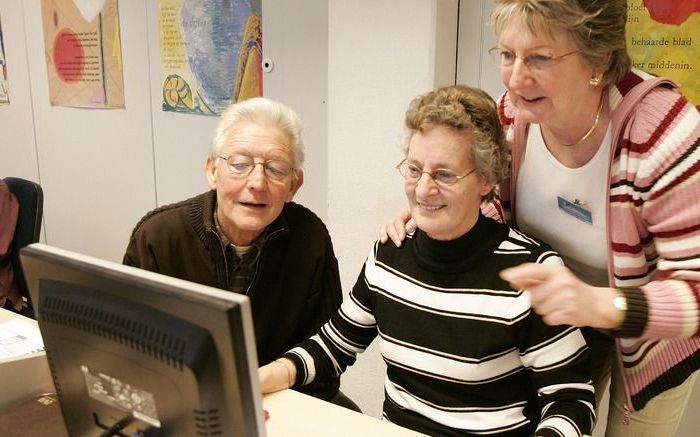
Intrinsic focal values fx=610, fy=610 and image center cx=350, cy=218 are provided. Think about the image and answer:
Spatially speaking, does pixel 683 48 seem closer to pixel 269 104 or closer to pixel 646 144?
pixel 646 144

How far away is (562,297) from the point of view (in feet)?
3.45

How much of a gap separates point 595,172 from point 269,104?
0.83 meters

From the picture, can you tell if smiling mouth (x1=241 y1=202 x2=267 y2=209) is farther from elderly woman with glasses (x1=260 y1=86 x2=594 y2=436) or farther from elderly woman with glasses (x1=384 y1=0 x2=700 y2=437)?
elderly woman with glasses (x1=384 y1=0 x2=700 y2=437)

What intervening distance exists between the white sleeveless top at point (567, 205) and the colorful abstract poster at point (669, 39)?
710 millimetres

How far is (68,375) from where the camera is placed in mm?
886

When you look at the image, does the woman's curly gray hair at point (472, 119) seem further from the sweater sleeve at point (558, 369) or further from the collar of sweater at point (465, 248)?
the sweater sleeve at point (558, 369)

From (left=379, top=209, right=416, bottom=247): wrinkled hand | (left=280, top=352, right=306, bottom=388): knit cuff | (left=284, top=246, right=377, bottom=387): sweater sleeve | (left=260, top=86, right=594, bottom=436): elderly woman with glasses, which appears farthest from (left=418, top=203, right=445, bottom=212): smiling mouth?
(left=280, top=352, right=306, bottom=388): knit cuff

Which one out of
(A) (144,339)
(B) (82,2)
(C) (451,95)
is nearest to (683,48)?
(C) (451,95)

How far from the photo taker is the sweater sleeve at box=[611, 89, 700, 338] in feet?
3.68

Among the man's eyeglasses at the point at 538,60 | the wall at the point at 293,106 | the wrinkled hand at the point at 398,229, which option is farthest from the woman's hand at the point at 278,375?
the wall at the point at 293,106

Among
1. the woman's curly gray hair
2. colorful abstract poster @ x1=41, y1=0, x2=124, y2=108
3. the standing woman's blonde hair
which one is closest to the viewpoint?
the standing woman's blonde hair

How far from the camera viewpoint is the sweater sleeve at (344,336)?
1.53m

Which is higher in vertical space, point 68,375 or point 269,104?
point 269,104

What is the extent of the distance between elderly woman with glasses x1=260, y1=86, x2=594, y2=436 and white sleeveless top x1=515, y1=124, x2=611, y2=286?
96mm
